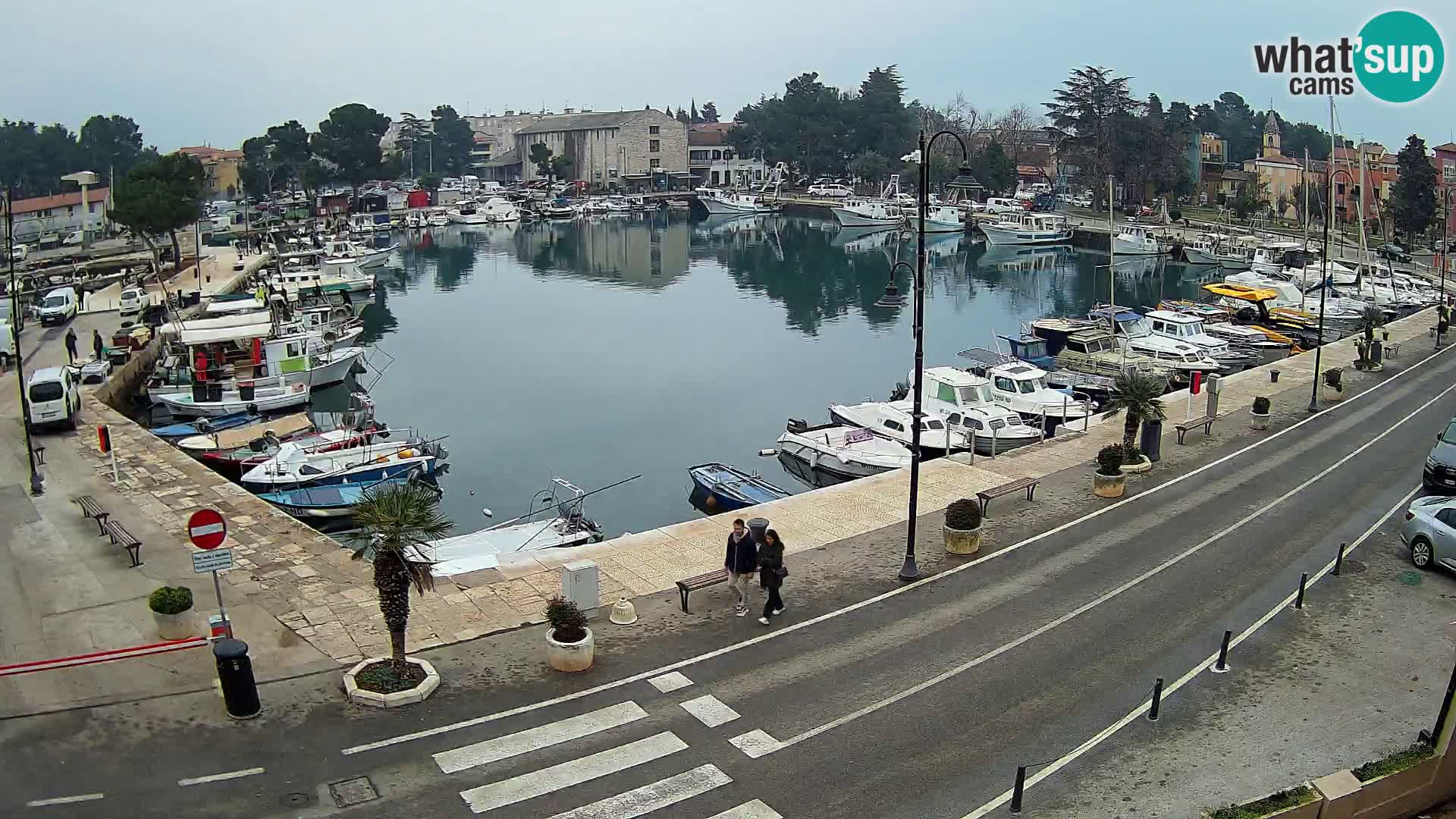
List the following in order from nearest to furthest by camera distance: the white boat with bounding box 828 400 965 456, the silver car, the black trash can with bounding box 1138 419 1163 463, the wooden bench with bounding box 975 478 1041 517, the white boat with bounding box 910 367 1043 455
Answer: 1. the silver car
2. the wooden bench with bounding box 975 478 1041 517
3. the black trash can with bounding box 1138 419 1163 463
4. the white boat with bounding box 828 400 965 456
5. the white boat with bounding box 910 367 1043 455

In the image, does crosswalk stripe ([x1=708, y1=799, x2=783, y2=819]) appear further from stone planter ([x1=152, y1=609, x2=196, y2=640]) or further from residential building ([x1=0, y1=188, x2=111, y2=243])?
residential building ([x1=0, y1=188, x2=111, y2=243])

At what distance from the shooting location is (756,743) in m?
13.6

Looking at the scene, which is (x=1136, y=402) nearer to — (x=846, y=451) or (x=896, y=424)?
(x=846, y=451)

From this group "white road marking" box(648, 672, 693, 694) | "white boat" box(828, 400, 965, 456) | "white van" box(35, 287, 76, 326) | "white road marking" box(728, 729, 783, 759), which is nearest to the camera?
"white road marking" box(728, 729, 783, 759)

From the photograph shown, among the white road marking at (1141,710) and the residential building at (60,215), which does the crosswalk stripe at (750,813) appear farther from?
the residential building at (60,215)

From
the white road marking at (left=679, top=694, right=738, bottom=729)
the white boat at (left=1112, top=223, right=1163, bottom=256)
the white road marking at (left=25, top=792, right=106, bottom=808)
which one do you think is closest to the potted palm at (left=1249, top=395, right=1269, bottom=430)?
the white road marking at (left=679, top=694, right=738, bottom=729)

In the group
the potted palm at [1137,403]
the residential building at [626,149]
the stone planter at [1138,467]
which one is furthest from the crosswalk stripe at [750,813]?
the residential building at [626,149]

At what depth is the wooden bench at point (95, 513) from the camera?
2233 centimetres

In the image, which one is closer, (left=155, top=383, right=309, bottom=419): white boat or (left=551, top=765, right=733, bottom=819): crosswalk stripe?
(left=551, top=765, right=733, bottom=819): crosswalk stripe

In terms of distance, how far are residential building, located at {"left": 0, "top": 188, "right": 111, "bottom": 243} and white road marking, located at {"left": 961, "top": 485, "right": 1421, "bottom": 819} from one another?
109243 millimetres

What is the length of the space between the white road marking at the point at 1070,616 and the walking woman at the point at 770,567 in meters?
2.97

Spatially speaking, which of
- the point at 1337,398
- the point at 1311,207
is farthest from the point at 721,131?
the point at 1337,398

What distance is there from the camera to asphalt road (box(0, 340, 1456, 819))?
12344mm

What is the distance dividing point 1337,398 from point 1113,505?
15372 mm
